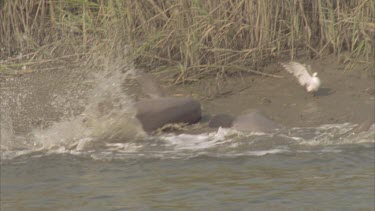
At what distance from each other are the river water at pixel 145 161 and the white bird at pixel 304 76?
724 millimetres

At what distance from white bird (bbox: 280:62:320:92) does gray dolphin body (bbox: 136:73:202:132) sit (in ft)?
3.35

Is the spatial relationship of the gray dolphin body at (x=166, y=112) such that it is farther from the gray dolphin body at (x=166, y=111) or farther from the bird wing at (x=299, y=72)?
the bird wing at (x=299, y=72)

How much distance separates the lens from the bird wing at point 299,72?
377 inches

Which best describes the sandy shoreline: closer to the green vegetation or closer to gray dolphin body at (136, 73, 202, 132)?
the green vegetation

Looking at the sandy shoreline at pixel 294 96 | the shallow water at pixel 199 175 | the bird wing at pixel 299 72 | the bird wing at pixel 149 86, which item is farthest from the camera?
the bird wing at pixel 299 72

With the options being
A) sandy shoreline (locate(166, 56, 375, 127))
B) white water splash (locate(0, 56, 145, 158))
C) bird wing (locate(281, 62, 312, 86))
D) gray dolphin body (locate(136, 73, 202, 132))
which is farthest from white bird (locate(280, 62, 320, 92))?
white water splash (locate(0, 56, 145, 158))

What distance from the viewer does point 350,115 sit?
9117mm

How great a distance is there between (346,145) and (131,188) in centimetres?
190

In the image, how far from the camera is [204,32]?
9.77 metres

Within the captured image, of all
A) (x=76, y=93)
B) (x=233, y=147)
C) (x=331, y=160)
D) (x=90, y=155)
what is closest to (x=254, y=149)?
(x=233, y=147)

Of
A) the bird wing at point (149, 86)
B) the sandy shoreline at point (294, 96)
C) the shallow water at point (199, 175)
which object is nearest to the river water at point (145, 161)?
the shallow water at point (199, 175)

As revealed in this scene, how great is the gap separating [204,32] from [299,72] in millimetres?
915

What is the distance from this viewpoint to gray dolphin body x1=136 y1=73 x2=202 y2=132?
9008 millimetres

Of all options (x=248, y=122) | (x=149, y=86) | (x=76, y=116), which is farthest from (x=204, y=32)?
(x=76, y=116)
